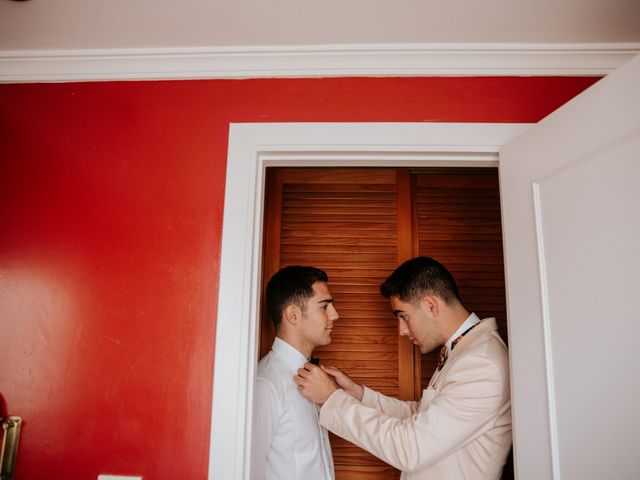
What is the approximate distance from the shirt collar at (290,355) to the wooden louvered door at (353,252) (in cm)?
39

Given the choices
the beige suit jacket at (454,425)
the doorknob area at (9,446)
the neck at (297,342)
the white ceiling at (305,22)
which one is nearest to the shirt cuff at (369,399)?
the neck at (297,342)

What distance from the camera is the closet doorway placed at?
2.38m

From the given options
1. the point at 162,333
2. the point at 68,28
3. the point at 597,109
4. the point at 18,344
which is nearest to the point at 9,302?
the point at 18,344

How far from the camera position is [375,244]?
247cm

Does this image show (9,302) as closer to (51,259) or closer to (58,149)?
(51,259)

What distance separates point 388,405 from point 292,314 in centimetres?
61

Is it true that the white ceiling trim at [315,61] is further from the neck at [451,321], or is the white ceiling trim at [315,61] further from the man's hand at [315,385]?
the man's hand at [315,385]

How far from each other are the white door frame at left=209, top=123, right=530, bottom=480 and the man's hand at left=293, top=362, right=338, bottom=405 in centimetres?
35

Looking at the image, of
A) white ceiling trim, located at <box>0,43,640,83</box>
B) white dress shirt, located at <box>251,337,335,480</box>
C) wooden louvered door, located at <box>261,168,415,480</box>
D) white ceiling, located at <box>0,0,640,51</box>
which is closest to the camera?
white ceiling, located at <box>0,0,640,51</box>

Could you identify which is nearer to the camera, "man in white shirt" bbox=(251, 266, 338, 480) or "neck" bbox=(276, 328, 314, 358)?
"man in white shirt" bbox=(251, 266, 338, 480)

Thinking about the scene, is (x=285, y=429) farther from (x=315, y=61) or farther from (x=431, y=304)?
A: (x=315, y=61)

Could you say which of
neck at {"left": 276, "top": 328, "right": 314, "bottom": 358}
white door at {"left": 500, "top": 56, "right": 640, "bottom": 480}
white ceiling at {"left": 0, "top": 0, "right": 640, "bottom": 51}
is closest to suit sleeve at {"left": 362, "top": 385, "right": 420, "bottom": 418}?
neck at {"left": 276, "top": 328, "right": 314, "bottom": 358}

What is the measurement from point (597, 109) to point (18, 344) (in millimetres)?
1927

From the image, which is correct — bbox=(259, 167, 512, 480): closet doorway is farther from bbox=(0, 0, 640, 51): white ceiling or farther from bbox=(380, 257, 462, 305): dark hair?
bbox=(0, 0, 640, 51): white ceiling
